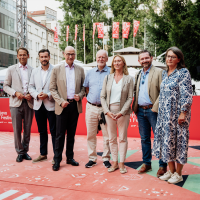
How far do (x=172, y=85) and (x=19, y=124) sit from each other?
3021mm

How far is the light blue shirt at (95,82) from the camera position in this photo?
13.8ft

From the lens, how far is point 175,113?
3381mm

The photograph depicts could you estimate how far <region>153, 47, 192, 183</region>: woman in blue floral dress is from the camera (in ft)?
10.9

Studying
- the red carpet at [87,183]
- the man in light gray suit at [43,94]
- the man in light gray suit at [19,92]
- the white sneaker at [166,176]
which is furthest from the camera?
the man in light gray suit at [19,92]

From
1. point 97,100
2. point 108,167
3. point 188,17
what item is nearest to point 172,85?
point 97,100

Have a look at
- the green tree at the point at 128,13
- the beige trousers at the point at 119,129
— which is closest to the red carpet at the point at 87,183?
the beige trousers at the point at 119,129

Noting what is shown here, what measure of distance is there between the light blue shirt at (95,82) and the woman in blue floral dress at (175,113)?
45.2 inches

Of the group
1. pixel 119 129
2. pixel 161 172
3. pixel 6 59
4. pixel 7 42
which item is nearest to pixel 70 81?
pixel 119 129

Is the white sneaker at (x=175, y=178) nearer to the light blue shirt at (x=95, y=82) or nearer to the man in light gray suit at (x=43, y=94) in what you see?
the light blue shirt at (x=95, y=82)

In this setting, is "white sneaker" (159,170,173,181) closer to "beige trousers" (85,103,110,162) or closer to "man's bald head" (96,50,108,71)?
"beige trousers" (85,103,110,162)

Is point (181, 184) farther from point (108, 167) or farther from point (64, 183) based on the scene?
point (64, 183)

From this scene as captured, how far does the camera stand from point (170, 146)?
3.37 metres

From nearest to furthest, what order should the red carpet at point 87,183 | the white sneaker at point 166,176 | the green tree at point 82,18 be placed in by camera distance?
the red carpet at point 87,183 < the white sneaker at point 166,176 < the green tree at point 82,18

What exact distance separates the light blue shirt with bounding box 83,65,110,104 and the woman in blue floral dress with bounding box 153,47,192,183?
1.15 m
